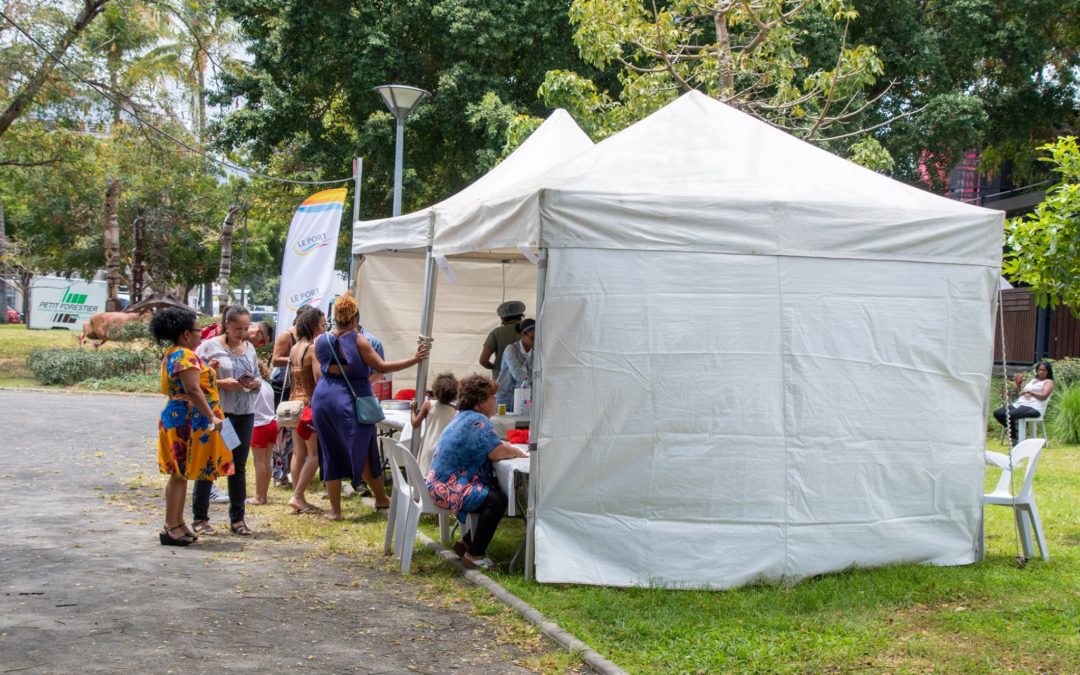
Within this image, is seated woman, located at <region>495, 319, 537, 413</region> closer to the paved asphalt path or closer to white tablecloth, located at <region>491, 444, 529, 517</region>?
white tablecloth, located at <region>491, 444, 529, 517</region>

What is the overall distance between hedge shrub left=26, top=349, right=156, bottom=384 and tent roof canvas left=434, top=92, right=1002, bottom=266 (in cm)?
1887

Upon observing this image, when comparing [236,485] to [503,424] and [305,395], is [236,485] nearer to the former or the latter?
[305,395]

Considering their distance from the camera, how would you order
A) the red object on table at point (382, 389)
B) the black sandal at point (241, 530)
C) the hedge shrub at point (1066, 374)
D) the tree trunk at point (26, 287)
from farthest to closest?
the tree trunk at point (26, 287) → the hedge shrub at point (1066, 374) → the red object on table at point (382, 389) → the black sandal at point (241, 530)

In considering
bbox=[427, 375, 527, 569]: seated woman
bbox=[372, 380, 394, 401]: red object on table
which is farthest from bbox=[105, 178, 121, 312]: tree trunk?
bbox=[427, 375, 527, 569]: seated woman

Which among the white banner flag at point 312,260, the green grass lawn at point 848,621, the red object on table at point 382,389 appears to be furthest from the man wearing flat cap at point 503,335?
the green grass lawn at point 848,621

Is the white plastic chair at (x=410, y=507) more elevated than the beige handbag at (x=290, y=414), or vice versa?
the beige handbag at (x=290, y=414)

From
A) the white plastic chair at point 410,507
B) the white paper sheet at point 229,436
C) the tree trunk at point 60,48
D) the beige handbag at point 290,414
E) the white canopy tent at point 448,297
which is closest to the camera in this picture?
the white plastic chair at point 410,507

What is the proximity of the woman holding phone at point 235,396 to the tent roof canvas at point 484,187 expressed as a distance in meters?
1.52

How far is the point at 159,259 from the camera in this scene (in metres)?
42.1

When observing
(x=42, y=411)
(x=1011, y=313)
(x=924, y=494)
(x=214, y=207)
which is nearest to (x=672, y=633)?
(x=924, y=494)

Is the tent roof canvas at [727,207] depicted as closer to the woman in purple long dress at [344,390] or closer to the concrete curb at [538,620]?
the woman in purple long dress at [344,390]

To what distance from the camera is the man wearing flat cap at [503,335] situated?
984cm

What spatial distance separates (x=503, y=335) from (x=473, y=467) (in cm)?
340

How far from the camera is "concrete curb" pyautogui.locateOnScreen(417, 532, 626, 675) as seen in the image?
473 centimetres
